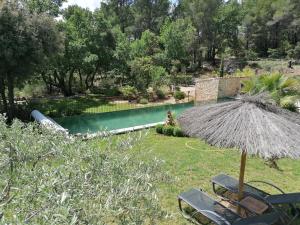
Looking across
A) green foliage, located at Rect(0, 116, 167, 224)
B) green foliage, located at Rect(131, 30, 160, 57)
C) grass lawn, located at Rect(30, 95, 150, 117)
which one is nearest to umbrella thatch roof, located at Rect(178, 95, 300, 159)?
green foliage, located at Rect(0, 116, 167, 224)

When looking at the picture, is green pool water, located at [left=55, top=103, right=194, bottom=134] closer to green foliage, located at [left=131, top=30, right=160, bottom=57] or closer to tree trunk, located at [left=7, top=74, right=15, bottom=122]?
tree trunk, located at [left=7, top=74, right=15, bottom=122]

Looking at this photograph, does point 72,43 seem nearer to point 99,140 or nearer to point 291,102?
point 291,102

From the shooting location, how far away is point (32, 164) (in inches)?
147

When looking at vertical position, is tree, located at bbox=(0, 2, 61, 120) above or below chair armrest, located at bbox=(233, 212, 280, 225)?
above

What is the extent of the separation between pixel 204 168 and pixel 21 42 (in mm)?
9841

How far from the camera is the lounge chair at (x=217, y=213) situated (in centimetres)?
559

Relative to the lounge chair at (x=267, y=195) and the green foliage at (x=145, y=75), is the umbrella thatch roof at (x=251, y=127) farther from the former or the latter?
the green foliage at (x=145, y=75)

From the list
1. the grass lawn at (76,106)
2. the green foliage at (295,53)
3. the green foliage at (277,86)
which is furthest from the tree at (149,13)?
the green foliage at (277,86)

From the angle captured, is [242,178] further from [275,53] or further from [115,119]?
[275,53]

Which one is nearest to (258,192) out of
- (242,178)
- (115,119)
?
(242,178)

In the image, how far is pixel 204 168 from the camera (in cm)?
923

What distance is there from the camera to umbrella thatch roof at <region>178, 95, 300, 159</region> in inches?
220

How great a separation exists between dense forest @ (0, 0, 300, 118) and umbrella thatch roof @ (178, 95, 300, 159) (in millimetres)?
10358

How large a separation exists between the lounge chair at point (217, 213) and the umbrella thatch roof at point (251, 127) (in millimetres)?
1152
